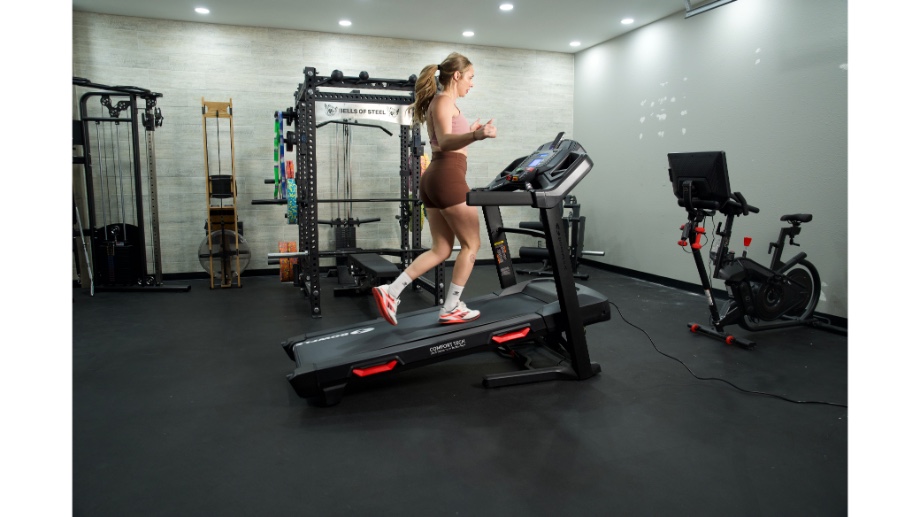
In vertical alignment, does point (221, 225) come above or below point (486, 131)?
below

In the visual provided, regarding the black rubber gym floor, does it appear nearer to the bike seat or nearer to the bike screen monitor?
the bike seat

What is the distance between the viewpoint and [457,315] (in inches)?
122

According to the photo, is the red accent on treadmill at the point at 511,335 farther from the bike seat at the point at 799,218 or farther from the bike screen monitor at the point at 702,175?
the bike seat at the point at 799,218

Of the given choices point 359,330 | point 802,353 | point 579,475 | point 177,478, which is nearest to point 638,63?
point 802,353

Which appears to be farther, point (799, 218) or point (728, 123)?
point (728, 123)

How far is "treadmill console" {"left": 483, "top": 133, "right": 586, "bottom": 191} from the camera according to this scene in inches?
112

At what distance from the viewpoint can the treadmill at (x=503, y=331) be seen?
2.70 meters

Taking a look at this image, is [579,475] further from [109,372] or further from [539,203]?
[109,372]

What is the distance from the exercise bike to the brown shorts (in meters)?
1.78

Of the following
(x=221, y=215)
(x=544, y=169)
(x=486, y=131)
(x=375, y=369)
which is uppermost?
(x=486, y=131)

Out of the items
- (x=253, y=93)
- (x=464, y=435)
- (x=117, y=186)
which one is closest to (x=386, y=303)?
(x=464, y=435)

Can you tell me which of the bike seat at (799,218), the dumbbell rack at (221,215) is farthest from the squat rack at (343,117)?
the bike seat at (799,218)

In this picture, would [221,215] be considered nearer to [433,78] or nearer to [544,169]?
[433,78]

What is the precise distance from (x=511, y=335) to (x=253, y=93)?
483 centimetres
